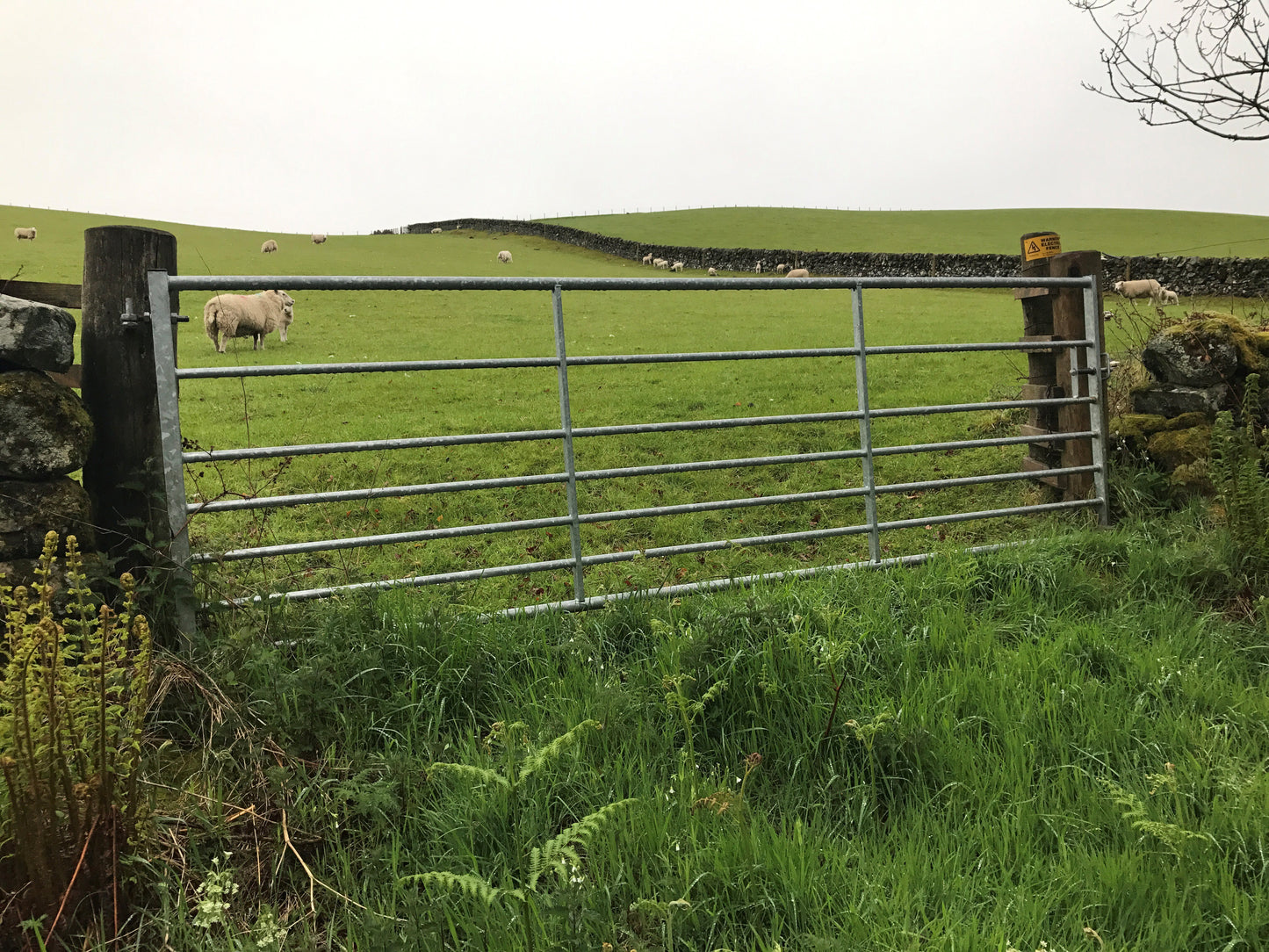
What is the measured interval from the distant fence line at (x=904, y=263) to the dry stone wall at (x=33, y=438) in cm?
1514

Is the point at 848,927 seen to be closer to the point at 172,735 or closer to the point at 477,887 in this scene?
the point at 477,887

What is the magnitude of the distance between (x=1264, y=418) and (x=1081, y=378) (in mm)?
1316

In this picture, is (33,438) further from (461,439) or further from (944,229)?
(944,229)

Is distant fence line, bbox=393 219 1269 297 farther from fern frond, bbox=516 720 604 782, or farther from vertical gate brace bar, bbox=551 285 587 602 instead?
fern frond, bbox=516 720 604 782

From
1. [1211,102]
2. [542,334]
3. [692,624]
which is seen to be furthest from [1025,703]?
[542,334]

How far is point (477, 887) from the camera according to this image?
2.00m

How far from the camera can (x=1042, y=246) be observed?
6715mm

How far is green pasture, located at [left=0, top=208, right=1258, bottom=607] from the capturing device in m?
6.09

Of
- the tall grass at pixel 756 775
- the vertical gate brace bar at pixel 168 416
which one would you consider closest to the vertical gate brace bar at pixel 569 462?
the tall grass at pixel 756 775

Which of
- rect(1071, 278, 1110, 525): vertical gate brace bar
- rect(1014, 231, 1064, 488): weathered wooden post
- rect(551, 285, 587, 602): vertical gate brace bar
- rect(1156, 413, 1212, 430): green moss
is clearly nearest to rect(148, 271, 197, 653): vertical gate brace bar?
rect(551, 285, 587, 602): vertical gate brace bar

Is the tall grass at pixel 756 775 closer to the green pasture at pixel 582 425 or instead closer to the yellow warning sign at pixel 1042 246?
the green pasture at pixel 582 425

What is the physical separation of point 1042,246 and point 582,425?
5.21 metres

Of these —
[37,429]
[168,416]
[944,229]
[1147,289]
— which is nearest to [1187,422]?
[168,416]

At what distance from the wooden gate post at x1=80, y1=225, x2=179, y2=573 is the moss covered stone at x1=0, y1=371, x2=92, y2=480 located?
8.2 inches
